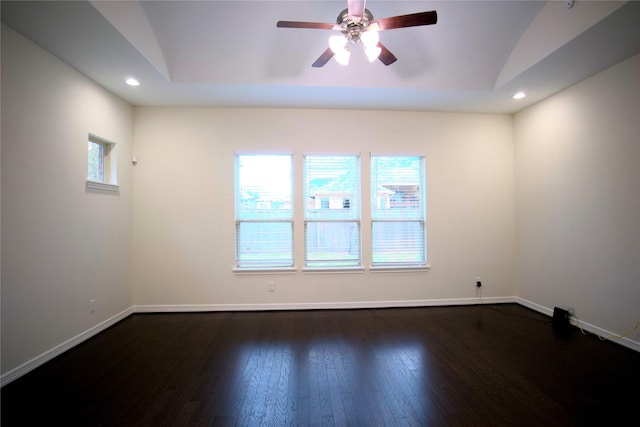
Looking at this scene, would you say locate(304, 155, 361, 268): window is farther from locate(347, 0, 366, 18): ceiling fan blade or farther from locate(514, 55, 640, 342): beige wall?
locate(514, 55, 640, 342): beige wall

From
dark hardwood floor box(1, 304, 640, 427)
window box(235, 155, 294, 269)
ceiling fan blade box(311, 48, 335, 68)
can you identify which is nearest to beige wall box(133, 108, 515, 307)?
window box(235, 155, 294, 269)

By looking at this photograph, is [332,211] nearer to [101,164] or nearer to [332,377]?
[332,377]

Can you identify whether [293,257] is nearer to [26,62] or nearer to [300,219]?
[300,219]

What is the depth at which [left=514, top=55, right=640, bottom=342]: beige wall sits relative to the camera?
2.45 meters

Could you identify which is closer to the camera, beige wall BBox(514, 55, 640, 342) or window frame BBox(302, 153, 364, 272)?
beige wall BBox(514, 55, 640, 342)

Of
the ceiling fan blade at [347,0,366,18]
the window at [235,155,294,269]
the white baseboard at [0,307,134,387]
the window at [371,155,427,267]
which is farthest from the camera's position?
the window at [371,155,427,267]

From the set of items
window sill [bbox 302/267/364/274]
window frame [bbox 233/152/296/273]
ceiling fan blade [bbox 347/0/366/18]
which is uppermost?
ceiling fan blade [bbox 347/0/366/18]

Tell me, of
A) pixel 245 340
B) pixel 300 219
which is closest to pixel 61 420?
pixel 245 340

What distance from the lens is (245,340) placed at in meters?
2.66

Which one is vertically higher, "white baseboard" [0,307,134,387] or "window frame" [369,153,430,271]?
"window frame" [369,153,430,271]

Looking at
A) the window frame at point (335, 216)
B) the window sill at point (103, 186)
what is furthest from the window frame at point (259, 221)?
the window sill at point (103, 186)

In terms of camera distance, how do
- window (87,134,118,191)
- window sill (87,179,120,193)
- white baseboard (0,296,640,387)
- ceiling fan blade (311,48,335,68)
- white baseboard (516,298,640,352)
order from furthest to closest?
white baseboard (0,296,640,387) → window (87,134,118,191) → window sill (87,179,120,193) → white baseboard (516,298,640,352) → ceiling fan blade (311,48,335,68)

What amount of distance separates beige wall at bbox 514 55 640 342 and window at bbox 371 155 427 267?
143cm

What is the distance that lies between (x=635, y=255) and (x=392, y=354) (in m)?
2.49
